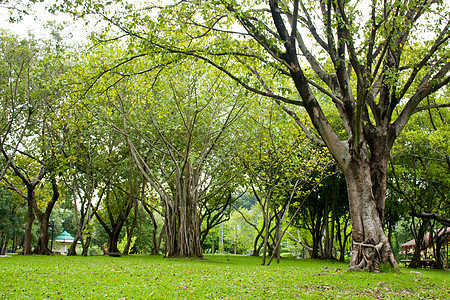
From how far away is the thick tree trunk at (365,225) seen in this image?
8.52 meters

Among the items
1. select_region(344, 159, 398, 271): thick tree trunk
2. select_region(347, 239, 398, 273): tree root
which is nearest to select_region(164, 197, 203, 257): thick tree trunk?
select_region(344, 159, 398, 271): thick tree trunk

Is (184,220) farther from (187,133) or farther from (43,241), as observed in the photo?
(43,241)

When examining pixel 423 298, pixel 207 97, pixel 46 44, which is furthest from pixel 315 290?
pixel 46 44

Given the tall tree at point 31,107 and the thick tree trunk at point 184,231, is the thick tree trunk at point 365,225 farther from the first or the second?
the tall tree at point 31,107

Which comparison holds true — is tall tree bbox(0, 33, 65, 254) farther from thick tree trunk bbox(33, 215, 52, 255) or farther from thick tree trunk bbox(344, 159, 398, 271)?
thick tree trunk bbox(344, 159, 398, 271)

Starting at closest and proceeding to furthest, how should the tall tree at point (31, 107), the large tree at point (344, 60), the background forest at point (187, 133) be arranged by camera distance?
the large tree at point (344, 60)
the background forest at point (187, 133)
the tall tree at point (31, 107)

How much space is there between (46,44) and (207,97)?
743 cm

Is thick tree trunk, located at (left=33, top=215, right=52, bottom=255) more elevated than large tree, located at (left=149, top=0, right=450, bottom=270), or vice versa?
large tree, located at (left=149, top=0, right=450, bottom=270)

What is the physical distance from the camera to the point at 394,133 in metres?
9.23

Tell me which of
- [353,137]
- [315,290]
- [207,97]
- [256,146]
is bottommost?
[315,290]

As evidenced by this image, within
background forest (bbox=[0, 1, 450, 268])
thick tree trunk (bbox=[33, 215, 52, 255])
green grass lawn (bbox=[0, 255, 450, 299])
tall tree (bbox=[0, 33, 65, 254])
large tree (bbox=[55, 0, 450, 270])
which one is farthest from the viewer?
thick tree trunk (bbox=[33, 215, 52, 255])

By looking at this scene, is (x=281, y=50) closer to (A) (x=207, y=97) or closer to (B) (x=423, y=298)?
(B) (x=423, y=298)

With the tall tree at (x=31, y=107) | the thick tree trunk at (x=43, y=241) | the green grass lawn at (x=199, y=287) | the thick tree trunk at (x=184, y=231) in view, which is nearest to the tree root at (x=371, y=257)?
the green grass lawn at (x=199, y=287)

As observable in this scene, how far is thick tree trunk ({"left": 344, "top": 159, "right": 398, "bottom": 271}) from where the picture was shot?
8.52 meters
